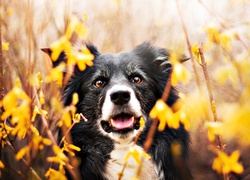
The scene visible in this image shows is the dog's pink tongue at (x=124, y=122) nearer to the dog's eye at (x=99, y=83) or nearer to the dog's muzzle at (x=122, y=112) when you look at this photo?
the dog's muzzle at (x=122, y=112)

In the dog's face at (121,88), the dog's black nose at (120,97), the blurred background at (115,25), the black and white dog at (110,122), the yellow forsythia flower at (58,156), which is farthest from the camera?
the blurred background at (115,25)

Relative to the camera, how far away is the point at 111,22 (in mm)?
3986

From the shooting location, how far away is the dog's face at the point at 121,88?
9.34 feet

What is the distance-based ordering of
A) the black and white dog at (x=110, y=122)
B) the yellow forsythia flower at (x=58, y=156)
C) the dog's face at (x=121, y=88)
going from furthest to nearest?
the black and white dog at (x=110, y=122)
the dog's face at (x=121, y=88)
the yellow forsythia flower at (x=58, y=156)

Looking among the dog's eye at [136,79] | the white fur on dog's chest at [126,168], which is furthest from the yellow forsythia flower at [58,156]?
the dog's eye at [136,79]

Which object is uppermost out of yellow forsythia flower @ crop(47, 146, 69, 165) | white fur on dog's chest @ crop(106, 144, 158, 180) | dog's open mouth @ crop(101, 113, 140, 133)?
yellow forsythia flower @ crop(47, 146, 69, 165)

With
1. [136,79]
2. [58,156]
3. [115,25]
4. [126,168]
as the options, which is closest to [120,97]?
[136,79]

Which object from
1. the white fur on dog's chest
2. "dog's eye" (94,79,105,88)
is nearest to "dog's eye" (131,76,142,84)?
"dog's eye" (94,79,105,88)

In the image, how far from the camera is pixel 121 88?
276 cm

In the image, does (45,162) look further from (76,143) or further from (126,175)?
(126,175)

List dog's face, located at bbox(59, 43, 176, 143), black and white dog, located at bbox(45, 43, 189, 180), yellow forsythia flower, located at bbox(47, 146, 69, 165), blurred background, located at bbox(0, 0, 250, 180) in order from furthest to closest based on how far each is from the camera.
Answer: blurred background, located at bbox(0, 0, 250, 180), black and white dog, located at bbox(45, 43, 189, 180), dog's face, located at bbox(59, 43, 176, 143), yellow forsythia flower, located at bbox(47, 146, 69, 165)

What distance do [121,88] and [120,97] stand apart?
60 millimetres

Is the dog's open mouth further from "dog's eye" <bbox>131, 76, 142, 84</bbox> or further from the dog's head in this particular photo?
"dog's eye" <bbox>131, 76, 142, 84</bbox>

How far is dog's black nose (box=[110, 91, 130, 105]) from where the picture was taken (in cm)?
274
